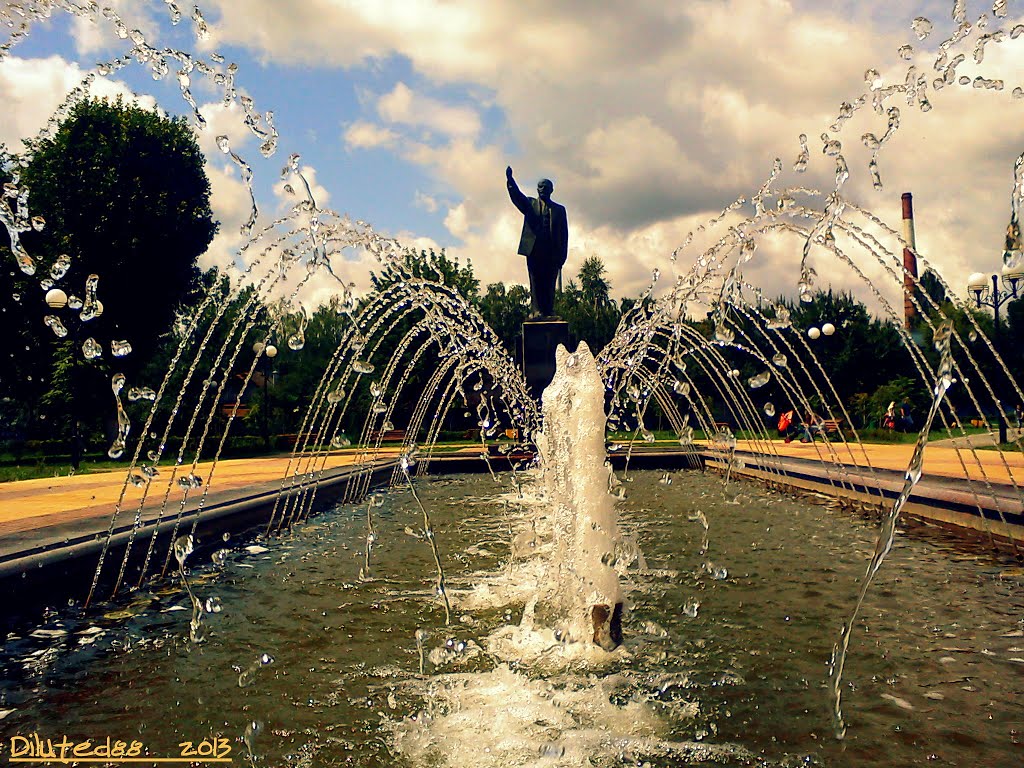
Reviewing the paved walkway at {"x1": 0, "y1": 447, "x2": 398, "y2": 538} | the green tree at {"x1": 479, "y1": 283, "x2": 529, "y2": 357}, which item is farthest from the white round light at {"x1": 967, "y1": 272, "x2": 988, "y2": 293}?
the green tree at {"x1": 479, "y1": 283, "x2": 529, "y2": 357}

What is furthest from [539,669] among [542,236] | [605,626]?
[542,236]

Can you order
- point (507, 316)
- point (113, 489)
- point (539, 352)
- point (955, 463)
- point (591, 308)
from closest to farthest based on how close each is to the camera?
point (113, 489), point (955, 463), point (539, 352), point (507, 316), point (591, 308)

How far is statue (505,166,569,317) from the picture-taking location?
54.2 feet

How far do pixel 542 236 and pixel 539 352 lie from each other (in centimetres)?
264

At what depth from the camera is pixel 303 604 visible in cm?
547

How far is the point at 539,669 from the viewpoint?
3918mm

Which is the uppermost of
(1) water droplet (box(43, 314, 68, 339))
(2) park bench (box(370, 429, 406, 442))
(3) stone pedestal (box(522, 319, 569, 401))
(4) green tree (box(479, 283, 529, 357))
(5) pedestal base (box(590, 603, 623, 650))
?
(4) green tree (box(479, 283, 529, 357))

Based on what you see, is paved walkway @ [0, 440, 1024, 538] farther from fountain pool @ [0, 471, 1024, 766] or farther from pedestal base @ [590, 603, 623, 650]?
pedestal base @ [590, 603, 623, 650]

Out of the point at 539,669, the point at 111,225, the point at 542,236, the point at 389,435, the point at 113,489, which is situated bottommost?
the point at 539,669

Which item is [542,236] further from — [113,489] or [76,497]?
[76,497]

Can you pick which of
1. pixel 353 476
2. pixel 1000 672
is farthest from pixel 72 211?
pixel 1000 672

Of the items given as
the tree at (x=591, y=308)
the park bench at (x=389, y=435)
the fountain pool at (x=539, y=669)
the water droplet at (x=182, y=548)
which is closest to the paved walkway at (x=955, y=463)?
the fountain pool at (x=539, y=669)

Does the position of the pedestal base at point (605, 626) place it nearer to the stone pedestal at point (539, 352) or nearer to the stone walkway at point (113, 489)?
the stone walkway at point (113, 489)

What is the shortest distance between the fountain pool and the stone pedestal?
30.6ft
